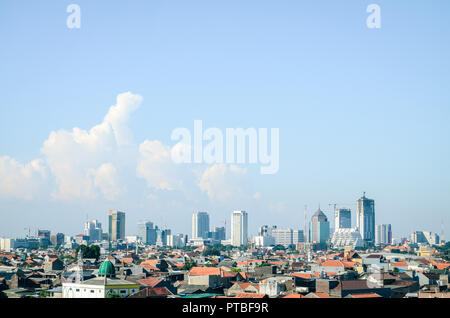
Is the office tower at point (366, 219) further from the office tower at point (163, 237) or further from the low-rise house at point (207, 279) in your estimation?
the low-rise house at point (207, 279)

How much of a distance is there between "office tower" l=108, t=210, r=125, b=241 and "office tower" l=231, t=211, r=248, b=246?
47.9 feet

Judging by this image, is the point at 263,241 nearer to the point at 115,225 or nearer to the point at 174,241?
the point at 174,241

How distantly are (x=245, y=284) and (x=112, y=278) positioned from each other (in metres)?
4.91

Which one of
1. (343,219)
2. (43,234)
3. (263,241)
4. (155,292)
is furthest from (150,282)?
(343,219)

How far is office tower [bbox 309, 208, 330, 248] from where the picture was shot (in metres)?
89.6

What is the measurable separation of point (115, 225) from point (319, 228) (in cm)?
2802

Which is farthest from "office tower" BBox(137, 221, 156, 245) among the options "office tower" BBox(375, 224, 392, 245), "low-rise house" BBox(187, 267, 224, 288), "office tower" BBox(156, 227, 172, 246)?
"low-rise house" BBox(187, 267, 224, 288)

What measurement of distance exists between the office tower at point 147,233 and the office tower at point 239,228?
13073 mm

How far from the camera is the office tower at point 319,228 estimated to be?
8962 cm
